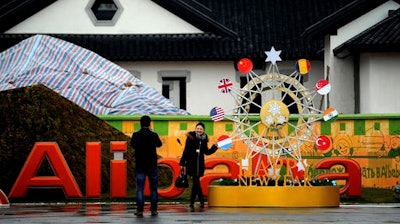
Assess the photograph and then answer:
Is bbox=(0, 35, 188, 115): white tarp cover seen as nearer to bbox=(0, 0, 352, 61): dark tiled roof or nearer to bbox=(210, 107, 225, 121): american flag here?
bbox=(0, 0, 352, 61): dark tiled roof

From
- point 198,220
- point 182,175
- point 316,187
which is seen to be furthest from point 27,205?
point 198,220

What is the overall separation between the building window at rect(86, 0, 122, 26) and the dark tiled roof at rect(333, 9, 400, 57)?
9849 millimetres

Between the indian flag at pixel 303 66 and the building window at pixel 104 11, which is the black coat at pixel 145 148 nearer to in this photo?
the indian flag at pixel 303 66

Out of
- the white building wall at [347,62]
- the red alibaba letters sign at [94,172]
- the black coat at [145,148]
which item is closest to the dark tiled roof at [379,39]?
the white building wall at [347,62]

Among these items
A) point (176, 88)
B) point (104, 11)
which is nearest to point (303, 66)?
point (104, 11)

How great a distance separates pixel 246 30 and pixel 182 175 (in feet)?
79.1

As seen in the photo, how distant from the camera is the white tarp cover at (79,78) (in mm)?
45156

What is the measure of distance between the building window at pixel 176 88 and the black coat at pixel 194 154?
2265 centimetres

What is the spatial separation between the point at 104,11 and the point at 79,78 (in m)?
8.74

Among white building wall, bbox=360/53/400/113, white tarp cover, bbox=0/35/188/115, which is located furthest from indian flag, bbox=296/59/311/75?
white building wall, bbox=360/53/400/113

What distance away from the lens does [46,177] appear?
37.2 m

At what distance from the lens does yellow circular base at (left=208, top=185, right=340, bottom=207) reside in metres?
33.2

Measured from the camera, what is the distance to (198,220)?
27.5m

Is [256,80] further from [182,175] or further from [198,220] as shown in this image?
[198,220]
